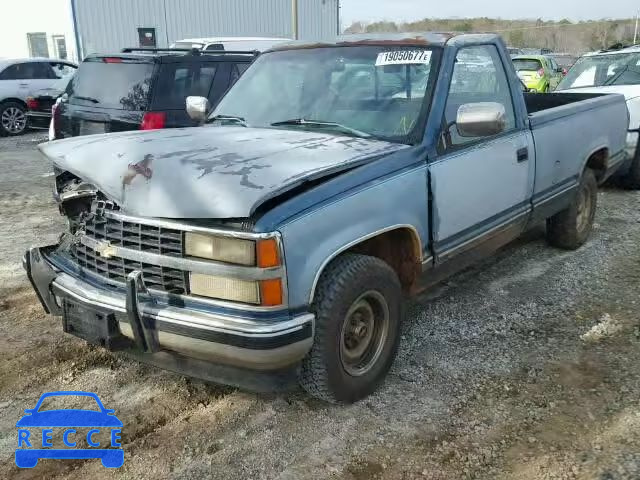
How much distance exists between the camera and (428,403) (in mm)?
3197

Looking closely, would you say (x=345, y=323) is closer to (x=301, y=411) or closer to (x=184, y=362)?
(x=301, y=411)

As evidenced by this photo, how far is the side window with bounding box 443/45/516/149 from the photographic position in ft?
11.8

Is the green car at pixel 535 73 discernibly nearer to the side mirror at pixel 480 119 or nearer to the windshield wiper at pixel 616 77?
the windshield wiper at pixel 616 77

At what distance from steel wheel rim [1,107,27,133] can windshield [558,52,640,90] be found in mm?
11495

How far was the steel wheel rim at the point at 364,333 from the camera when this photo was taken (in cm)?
308

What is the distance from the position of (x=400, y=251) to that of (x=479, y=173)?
31.3 inches

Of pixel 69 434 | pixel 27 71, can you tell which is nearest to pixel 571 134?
pixel 69 434

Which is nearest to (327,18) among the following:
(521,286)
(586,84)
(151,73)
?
(586,84)

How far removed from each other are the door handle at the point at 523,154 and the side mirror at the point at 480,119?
0.87 meters

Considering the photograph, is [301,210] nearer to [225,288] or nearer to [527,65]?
[225,288]

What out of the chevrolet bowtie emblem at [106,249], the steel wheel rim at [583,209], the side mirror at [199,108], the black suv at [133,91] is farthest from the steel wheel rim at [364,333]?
the black suv at [133,91]

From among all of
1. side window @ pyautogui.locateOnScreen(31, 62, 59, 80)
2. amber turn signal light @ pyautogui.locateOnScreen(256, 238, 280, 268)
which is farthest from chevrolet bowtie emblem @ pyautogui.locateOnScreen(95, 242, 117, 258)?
side window @ pyautogui.locateOnScreen(31, 62, 59, 80)

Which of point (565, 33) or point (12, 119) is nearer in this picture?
point (12, 119)

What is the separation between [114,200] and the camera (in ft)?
9.20
